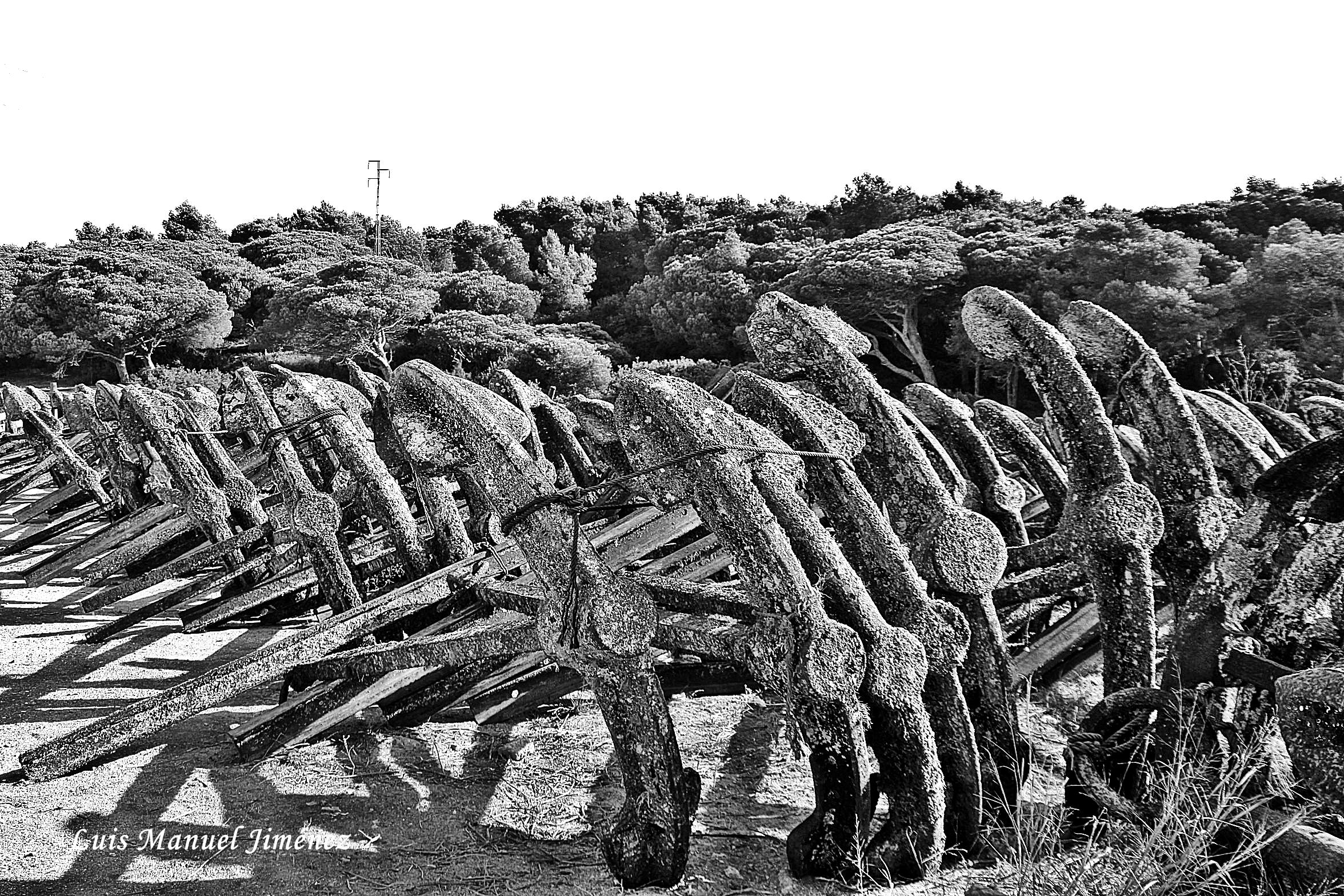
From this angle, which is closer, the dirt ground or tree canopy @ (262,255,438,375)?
the dirt ground

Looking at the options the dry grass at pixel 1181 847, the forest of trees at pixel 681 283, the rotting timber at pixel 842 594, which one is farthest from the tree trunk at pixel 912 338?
the dry grass at pixel 1181 847

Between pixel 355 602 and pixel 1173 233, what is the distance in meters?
22.9

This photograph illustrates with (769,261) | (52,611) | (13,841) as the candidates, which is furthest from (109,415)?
(769,261)

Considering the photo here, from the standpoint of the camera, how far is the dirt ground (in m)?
3.62

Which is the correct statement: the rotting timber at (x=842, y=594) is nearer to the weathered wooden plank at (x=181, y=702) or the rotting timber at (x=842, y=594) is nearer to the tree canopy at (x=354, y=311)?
the weathered wooden plank at (x=181, y=702)

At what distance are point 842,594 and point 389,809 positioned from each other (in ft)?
7.54

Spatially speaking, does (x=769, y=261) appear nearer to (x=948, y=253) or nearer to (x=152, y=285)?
(x=948, y=253)

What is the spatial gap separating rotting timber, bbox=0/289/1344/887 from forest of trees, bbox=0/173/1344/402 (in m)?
10.4

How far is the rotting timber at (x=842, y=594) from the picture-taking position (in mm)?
3135

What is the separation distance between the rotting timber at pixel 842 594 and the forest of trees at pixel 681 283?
10.4 meters

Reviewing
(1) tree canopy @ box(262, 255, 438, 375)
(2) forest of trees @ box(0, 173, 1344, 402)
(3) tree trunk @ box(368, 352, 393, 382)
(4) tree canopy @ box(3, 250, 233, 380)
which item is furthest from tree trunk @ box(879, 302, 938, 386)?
(4) tree canopy @ box(3, 250, 233, 380)

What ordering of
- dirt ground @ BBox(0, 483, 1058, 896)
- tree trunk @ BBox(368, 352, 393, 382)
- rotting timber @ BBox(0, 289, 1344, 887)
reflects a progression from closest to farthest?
1. rotting timber @ BBox(0, 289, 1344, 887)
2. dirt ground @ BBox(0, 483, 1058, 896)
3. tree trunk @ BBox(368, 352, 393, 382)

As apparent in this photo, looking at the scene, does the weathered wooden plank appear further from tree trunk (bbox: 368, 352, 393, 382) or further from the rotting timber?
tree trunk (bbox: 368, 352, 393, 382)

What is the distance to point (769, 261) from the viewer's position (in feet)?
109
